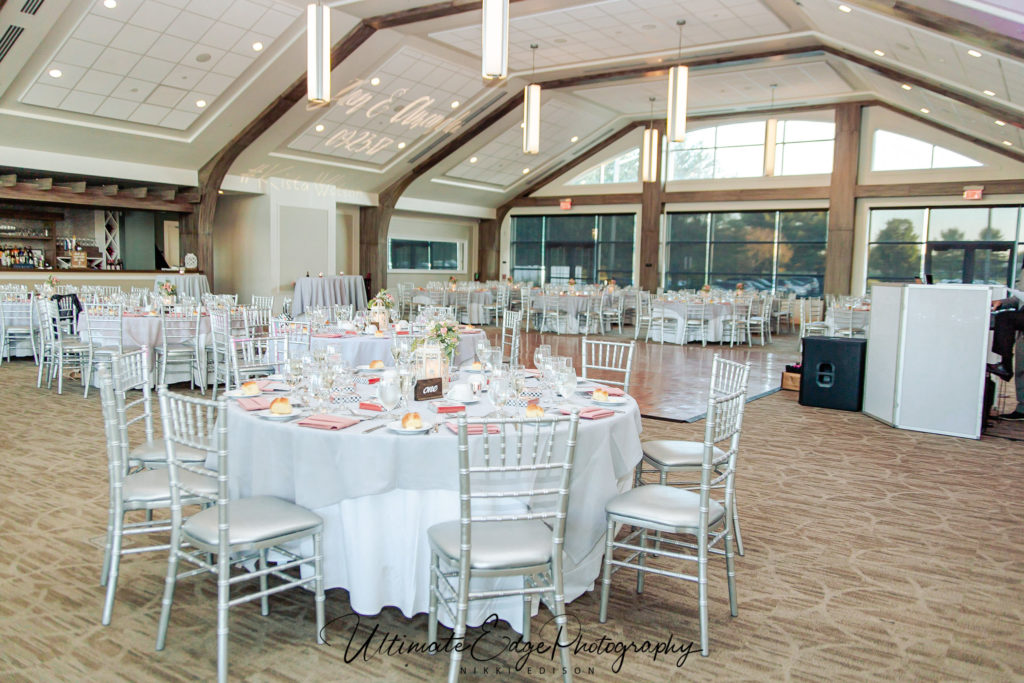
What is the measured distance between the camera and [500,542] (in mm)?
2547

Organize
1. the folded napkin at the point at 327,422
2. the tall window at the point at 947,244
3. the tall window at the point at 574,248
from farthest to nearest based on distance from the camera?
the tall window at the point at 574,248
the tall window at the point at 947,244
the folded napkin at the point at 327,422

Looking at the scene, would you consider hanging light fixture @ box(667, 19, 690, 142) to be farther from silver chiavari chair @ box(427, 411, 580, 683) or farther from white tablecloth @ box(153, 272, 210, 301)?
white tablecloth @ box(153, 272, 210, 301)

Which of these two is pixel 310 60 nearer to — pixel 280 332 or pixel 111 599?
pixel 280 332

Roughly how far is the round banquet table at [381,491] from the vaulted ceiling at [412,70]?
244 inches

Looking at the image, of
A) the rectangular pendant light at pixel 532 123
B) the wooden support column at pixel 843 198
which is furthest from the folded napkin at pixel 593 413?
the wooden support column at pixel 843 198

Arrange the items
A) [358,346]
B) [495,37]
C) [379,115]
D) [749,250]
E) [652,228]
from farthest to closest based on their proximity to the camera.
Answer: [652,228] → [749,250] → [379,115] → [358,346] → [495,37]

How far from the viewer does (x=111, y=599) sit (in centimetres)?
291

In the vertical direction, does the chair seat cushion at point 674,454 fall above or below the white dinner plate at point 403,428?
below

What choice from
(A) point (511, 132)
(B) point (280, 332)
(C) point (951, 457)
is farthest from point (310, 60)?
(A) point (511, 132)

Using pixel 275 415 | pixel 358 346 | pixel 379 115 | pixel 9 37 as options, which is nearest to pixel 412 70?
pixel 379 115

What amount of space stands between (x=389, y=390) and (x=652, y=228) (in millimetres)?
17174

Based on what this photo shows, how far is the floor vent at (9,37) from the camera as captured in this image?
30.1 feet

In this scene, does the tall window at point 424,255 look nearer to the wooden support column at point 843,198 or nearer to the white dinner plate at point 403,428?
the wooden support column at point 843,198

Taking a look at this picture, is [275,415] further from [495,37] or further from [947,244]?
[947,244]
